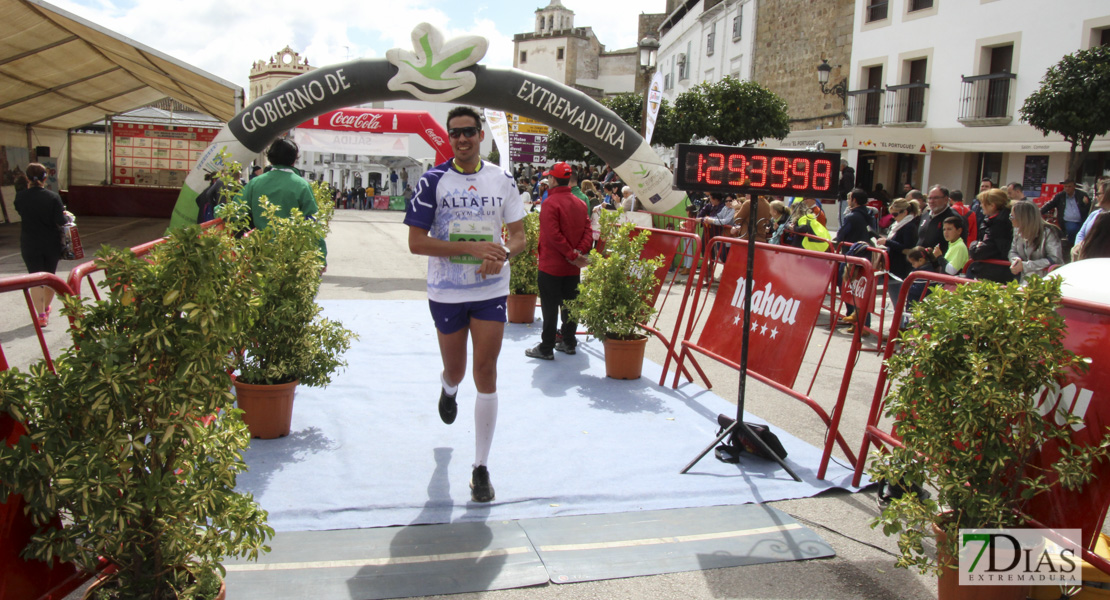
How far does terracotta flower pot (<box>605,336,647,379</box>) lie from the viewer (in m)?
6.47

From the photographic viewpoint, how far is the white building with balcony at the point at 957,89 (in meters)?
18.6

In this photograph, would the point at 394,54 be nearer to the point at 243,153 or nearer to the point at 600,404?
the point at 243,153

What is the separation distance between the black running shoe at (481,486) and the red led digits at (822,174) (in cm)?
240

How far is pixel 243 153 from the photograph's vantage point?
11695mm

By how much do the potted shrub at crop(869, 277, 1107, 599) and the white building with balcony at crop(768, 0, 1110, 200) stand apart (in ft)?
59.8

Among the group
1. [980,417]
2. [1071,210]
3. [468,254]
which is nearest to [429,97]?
[468,254]

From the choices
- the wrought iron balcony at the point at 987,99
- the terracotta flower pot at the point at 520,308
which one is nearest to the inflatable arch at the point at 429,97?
the terracotta flower pot at the point at 520,308

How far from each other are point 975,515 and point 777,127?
74.6ft

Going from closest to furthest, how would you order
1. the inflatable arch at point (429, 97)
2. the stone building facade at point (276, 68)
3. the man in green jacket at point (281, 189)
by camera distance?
the man in green jacket at point (281, 189), the inflatable arch at point (429, 97), the stone building facade at point (276, 68)

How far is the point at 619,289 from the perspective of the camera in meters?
6.45

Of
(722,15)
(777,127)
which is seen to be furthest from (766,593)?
(722,15)

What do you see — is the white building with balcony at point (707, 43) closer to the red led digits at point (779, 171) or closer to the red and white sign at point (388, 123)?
the red and white sign at point (388, 123)

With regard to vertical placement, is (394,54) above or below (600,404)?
above

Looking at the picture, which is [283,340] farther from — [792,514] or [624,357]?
[792,514]
